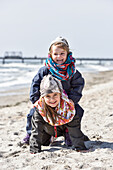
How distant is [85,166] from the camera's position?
2.53m

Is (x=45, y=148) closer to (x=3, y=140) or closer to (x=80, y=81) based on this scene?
(x=3, y=140)

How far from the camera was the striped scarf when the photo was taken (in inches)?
121

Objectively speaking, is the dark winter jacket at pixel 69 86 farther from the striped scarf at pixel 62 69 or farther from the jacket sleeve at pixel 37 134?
the jacket sleeve at pixel 37 134

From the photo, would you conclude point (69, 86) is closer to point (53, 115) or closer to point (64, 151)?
point (53, 115)

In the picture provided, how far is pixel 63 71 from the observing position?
310cm

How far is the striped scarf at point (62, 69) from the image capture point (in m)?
3.08

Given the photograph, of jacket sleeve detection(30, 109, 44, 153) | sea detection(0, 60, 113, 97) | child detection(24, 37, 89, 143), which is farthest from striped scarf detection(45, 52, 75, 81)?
sea detection(0, 60, 113, 97)

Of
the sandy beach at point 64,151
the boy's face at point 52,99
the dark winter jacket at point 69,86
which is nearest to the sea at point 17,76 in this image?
the sandy beach at point 64,151

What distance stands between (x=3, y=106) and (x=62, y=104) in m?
4.35

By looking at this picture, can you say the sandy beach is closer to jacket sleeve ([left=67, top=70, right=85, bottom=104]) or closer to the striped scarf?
jacket sleeve ([left=67, top=70, right=85, bottom=104])

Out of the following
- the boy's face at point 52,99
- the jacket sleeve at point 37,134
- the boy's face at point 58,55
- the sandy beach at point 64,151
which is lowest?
the sandy beach at point 64,151

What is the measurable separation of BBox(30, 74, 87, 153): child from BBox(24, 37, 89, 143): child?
0.14 meters

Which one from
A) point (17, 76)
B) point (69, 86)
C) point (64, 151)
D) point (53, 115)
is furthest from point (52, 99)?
point (17, 76)

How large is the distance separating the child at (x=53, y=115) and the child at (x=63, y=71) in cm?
14
